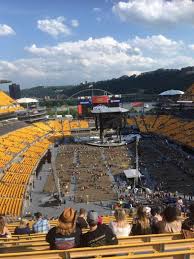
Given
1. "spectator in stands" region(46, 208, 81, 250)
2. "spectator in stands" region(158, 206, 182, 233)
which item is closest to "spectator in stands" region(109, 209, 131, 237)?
"spectator in stands" region(158, 206, 182, 233)

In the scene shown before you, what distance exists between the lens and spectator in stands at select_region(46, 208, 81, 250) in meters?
5.58

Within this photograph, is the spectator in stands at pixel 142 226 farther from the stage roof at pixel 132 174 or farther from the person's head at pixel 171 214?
the stage roof at pixel 132 174

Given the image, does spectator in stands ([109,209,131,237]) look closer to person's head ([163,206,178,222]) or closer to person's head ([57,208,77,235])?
person's head ([163,206,178,222])

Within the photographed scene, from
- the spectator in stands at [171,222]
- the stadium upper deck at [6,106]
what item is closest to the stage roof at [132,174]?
the spectator in stands at [171,222]

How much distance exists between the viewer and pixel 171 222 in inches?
269

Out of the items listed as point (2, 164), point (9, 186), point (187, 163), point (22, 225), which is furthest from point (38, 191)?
point (22, 225)

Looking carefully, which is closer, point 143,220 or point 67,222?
point 67,222

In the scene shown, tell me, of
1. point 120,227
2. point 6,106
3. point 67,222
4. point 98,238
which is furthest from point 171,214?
point 6,106

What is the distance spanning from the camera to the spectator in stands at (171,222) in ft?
22.1

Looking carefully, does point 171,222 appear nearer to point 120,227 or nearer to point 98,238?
point 120,227

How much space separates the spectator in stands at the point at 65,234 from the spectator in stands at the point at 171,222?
1865mm

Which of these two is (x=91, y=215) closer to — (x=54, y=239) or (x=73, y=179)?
(x=54, y=239)

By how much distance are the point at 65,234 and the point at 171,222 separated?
2.10 metres

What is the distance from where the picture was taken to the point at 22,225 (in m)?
9.41
